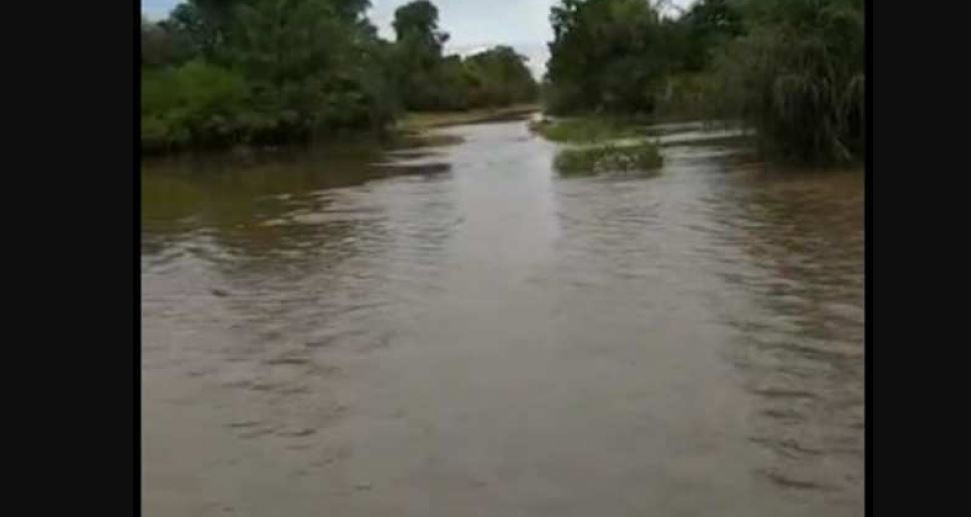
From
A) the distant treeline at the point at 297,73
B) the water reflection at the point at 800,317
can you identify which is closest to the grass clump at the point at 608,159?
the water reflection at the point at 800,317

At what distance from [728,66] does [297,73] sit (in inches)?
71.3

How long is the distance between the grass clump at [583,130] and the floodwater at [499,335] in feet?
0.28

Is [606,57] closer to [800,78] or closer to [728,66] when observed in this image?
[728,66]

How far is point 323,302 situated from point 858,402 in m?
1.77

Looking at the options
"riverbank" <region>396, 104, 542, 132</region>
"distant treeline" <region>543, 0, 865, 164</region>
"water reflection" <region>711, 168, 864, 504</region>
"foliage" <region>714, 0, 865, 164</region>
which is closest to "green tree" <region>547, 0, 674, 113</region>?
"distant treeline" <region>543, 0, 865, 164</region>

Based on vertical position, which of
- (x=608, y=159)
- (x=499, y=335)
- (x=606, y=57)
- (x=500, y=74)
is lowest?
(x=499, y=335)

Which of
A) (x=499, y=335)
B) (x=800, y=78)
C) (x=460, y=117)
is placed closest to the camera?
(x=499, y=335)

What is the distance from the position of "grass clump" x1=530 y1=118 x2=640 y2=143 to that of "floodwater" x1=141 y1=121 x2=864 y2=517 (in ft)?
0.28

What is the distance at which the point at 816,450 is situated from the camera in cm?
265

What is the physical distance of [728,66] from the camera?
479 cm

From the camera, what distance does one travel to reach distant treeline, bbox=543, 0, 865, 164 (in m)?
4.09

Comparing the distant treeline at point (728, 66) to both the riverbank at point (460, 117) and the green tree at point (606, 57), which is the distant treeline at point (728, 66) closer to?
the green tree at point (606, 57)

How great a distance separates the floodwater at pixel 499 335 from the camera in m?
2.59

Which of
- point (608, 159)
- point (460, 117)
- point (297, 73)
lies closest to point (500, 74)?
point (460, 117)
